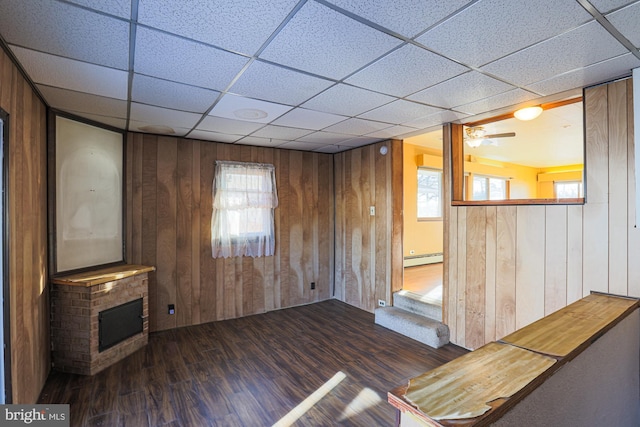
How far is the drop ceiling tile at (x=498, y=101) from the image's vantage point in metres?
2.45

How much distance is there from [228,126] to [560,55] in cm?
294

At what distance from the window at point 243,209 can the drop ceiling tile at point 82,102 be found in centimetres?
143

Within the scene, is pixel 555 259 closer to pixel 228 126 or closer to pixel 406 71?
pixel 406 71

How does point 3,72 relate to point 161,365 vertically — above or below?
above

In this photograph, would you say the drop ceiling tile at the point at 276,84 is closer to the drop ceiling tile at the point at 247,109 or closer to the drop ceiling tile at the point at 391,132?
the drop ceiling tile at the point at 247,109

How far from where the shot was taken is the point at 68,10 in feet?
4.55

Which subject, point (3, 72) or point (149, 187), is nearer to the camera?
point (3, 72)

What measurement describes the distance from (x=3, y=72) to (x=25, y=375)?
6.44ft

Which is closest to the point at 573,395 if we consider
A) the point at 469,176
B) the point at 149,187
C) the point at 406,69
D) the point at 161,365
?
the point at 406,69

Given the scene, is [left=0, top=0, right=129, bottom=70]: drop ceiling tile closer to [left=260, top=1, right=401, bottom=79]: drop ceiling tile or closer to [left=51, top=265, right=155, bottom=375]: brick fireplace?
[left=260, top=1, right=401, bottom=79]: drop ceiling tile

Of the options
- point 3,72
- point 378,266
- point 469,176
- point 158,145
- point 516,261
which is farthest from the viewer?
point 469,176

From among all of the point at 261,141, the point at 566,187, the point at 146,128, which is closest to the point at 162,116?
the point at 146,128

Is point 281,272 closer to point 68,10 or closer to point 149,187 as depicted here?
point 149,187

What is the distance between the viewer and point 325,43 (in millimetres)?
1694
